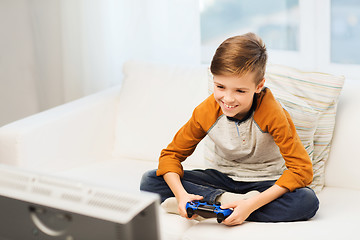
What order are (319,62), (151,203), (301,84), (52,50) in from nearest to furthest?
(151,203) < (301,84) < (319,62) < (52,50)

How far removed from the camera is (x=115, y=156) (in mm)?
2281

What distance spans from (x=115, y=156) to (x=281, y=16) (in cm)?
99

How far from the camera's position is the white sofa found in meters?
1.89

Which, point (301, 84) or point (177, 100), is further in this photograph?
point (177, 100)

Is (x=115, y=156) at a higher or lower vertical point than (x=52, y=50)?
lower

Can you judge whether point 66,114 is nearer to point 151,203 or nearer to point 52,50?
point 52,50

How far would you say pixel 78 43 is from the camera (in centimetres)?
278

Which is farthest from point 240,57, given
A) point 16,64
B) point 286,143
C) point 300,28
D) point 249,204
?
point 16,64

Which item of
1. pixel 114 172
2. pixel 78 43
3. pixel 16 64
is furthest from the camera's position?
pixel 16 64

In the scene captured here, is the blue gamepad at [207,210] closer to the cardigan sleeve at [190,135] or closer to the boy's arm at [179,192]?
the boy's arm at [179,192]

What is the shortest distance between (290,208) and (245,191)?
8.2 inches

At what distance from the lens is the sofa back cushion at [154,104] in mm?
2152

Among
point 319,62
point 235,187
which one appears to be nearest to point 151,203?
point 235,187

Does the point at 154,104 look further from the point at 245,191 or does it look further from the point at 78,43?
the point at 78,43
